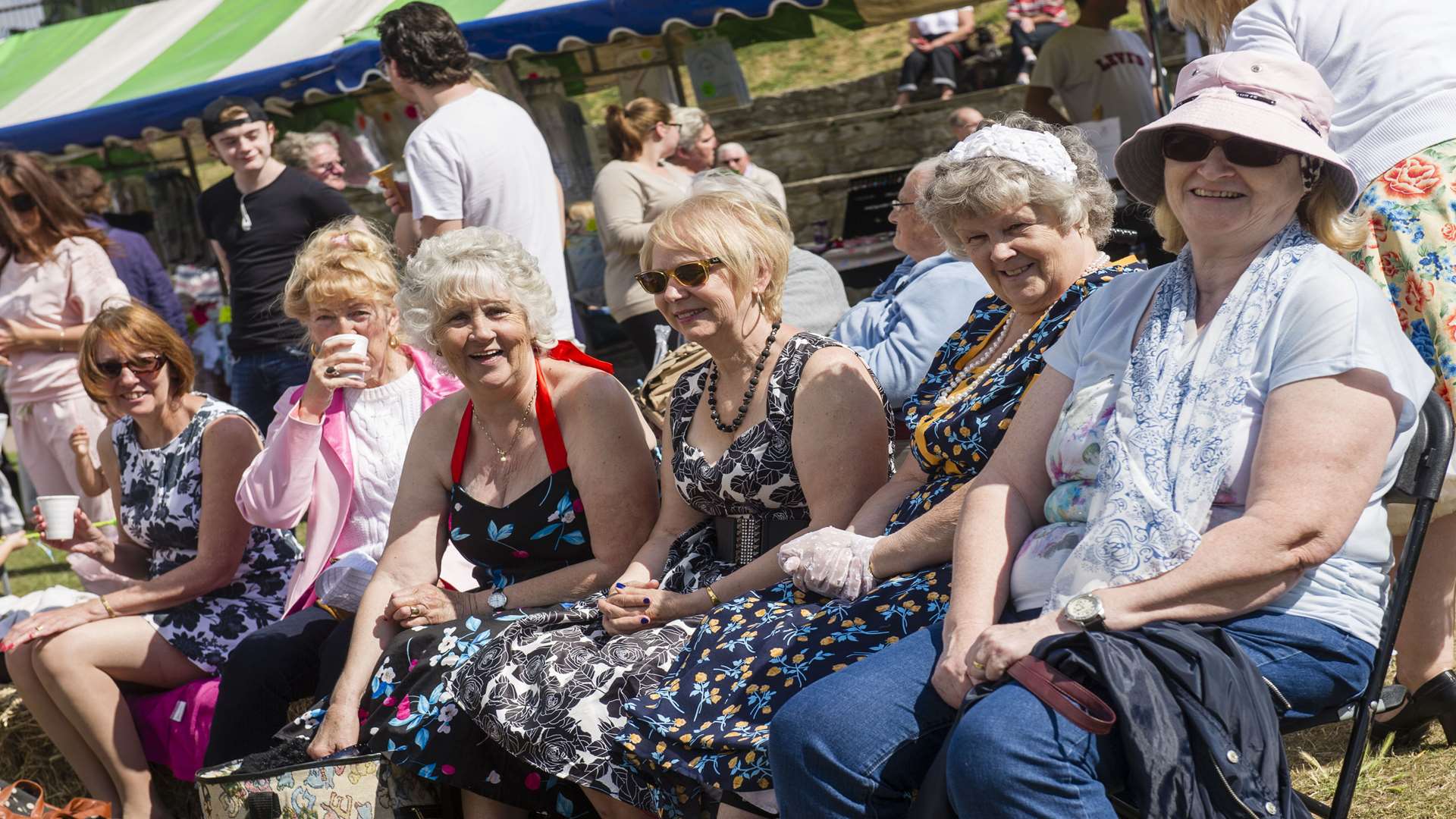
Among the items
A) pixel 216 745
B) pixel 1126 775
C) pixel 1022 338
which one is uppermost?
pixel 1022 338

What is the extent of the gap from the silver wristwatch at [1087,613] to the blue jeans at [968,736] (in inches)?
5.6

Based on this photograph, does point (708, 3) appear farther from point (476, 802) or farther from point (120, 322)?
point (476, 802)

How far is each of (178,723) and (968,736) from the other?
281 cm

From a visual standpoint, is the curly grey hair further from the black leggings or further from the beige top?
the black leggings

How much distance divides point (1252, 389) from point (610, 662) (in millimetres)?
1453

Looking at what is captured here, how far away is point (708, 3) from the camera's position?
26.0ft

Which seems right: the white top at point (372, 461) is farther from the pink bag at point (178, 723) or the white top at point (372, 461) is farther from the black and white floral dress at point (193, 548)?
the pink bag at point (178, 723)

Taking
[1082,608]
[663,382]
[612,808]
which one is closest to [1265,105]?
[1082,608]

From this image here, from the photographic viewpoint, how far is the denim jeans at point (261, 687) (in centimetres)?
371

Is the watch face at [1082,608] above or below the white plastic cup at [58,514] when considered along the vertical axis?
above

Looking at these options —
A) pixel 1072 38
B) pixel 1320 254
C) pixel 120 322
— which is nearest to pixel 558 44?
pixel 1072 38

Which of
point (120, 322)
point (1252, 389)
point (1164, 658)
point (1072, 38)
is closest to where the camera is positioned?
point (1164, 658)

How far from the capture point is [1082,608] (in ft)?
7.09

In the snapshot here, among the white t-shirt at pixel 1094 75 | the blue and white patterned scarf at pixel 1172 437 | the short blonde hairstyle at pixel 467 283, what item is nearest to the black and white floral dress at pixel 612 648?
the short blonde hairstyle at pixel 467 283
